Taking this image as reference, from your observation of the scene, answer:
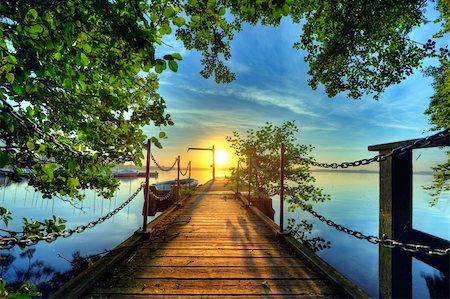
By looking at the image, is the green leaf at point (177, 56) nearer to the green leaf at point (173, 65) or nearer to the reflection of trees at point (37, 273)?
the green leaf at point (173, 65)

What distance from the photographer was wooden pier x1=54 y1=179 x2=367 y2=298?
8.93 ft

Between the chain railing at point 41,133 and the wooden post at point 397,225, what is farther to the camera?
the wooden post at point 397,225

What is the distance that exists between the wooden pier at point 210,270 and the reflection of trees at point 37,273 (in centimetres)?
765

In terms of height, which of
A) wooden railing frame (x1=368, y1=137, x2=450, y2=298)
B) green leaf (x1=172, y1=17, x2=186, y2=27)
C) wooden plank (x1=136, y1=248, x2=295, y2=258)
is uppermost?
green leaf (x1=172, y1=17, x2=186, y2=27)

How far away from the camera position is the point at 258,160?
14.5m

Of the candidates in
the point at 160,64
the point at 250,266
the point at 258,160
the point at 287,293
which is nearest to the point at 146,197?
the point at 250,266

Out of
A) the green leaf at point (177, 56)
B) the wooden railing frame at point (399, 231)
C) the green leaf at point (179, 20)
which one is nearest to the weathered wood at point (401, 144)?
the wooden railing frame at point (399, 231)

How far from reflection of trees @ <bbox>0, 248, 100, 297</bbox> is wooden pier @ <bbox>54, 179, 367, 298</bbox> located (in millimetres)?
7648

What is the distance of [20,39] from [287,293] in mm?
3932

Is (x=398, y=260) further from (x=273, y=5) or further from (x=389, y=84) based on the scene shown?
(x=389, y=84)

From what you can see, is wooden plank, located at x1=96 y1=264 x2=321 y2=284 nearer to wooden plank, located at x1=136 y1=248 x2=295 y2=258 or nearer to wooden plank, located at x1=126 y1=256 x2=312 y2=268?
wooden plank, located at x1=126 y1=256 x2=312 y2=268

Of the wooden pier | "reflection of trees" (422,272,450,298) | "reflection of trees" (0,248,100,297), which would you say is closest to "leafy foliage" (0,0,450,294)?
the wooden pier

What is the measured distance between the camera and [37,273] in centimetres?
1093

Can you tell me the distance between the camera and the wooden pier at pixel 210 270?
2.72m
